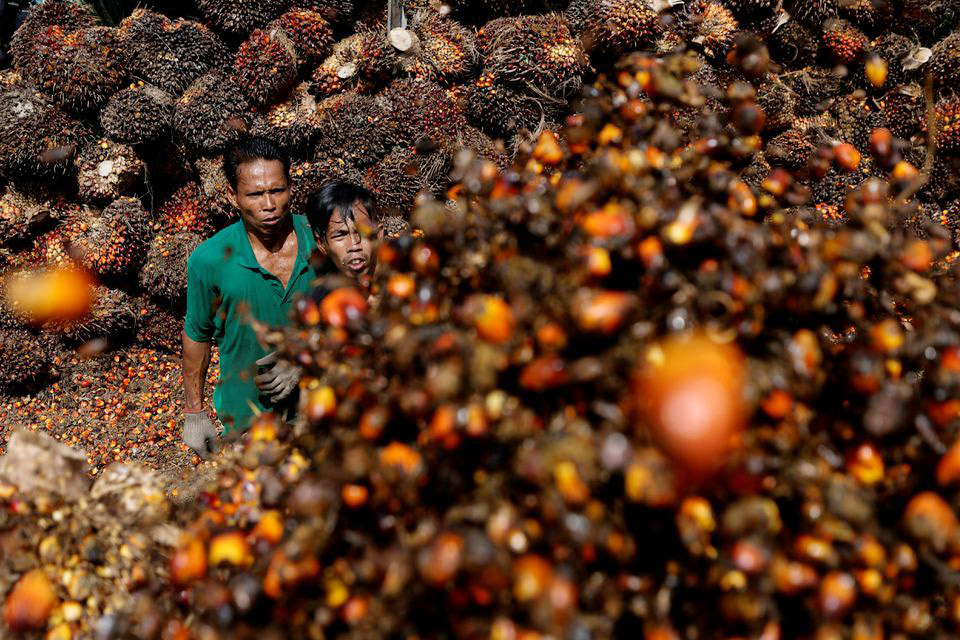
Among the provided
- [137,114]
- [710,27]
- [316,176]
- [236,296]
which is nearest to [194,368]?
[236,296]

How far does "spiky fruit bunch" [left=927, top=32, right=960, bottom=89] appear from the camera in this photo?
3.96m

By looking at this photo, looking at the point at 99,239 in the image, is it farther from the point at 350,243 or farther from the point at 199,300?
the point at 350,243

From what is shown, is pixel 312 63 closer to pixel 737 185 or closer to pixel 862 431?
pixel 737 185

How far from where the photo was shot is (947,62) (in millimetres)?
3977

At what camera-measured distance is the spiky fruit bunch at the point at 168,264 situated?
171 inches

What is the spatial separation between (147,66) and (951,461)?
16.4 ft

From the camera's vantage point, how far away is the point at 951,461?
76 centimetres

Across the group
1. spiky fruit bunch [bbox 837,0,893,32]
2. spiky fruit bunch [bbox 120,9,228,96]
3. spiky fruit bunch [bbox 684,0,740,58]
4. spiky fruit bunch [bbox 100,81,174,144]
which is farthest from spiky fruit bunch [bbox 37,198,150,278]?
spiky fruit bunch [bbox 837,0,893,32]

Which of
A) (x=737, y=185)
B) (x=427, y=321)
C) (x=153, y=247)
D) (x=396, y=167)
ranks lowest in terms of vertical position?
(x=153, y=247)

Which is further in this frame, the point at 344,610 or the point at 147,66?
the point at 147,66

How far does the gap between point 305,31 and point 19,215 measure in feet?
7.94

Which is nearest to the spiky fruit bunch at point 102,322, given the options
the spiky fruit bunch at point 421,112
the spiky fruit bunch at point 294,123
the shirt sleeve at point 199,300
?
the spiky fruit bunch at point 294,123

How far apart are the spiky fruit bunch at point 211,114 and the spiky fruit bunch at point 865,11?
14.0 ft

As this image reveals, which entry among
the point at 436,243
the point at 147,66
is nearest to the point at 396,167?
the point at 147,66
